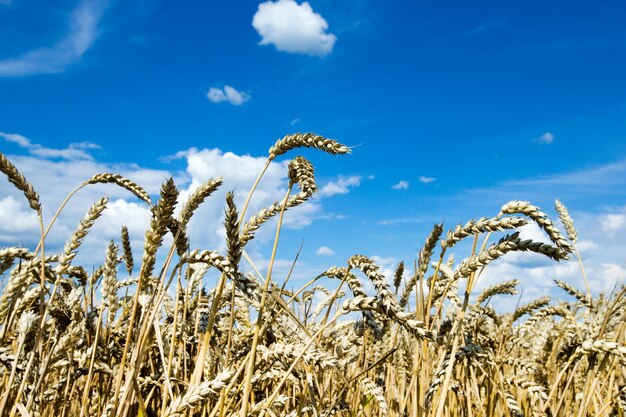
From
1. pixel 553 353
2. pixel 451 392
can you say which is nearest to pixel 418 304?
pixel 451 392

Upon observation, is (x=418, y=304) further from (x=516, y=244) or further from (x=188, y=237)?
(x=188, y=237)

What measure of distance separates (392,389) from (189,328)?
1.44 meters

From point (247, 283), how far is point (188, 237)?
77 centimetres

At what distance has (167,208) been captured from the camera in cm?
198

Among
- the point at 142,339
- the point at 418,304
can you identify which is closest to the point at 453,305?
the point at 418,304

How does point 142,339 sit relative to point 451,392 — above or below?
above

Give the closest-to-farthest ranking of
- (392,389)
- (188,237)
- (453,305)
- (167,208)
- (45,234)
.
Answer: (167,208) < (188,237) < (45,234) < (453,305) < (392,389)

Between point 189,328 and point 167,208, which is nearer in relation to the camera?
point 167,208

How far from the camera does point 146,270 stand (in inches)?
82.1

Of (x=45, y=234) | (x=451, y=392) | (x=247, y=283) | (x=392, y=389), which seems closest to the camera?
(x=247, y=283)

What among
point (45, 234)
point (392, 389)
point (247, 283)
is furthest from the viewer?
point (392, 389)

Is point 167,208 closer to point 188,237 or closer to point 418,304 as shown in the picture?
point 188,237

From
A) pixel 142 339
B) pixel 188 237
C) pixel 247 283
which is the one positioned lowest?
pixel 142 339

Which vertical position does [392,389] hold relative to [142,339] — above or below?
below
